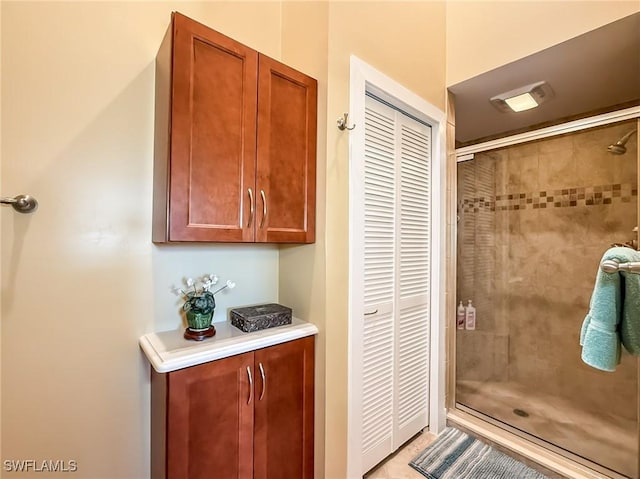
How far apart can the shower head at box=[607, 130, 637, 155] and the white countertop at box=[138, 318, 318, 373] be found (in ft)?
7.31

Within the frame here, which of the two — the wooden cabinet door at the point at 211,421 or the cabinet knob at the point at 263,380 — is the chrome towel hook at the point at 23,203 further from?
the cabinet knob at the point at 263,380

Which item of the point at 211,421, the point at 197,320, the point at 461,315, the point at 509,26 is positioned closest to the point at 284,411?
the point at 211,421

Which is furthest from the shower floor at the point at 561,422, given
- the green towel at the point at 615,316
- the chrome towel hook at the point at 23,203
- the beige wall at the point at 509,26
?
the chrome towel hook at the point at 23,203

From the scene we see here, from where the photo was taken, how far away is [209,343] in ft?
3.54

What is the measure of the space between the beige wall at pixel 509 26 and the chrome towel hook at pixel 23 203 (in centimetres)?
230

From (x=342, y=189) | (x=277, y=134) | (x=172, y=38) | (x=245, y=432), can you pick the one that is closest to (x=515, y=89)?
(x=342, y=189)

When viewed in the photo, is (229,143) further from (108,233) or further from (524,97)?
(524,97)

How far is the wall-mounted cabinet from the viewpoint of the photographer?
102cm

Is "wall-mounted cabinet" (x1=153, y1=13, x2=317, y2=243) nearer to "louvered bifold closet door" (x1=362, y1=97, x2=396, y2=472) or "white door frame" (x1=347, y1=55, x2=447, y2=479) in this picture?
"white door frame" (x1=347, y1=55, x2=447, y2=479)

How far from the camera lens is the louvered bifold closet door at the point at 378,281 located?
4.84 feet

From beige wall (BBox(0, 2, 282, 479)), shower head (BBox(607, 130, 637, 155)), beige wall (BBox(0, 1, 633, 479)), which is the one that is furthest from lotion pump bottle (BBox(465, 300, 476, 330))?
beige wall (BBox(0, 2, 282, 479))

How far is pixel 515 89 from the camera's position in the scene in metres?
1.92

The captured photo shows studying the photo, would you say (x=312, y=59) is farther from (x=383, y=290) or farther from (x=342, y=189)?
(x=383, y=290)

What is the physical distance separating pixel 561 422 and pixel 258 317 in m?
2.26
